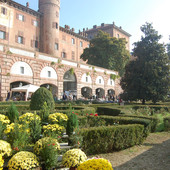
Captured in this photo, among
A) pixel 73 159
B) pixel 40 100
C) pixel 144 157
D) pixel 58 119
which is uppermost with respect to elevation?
pixel 40 100

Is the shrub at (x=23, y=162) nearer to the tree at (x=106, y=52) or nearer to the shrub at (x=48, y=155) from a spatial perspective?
the shrub at (x=48, y=155)

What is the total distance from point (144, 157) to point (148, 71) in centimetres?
1575

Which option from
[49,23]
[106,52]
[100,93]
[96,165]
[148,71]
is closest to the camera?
[96,165]

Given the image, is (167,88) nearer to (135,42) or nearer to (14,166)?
(135,42)

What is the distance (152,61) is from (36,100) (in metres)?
15.3

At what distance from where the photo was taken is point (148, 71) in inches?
780

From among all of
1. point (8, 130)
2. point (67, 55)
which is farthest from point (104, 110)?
point (67, 55)

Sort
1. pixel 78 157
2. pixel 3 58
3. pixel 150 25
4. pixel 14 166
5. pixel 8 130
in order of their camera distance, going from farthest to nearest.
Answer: pixel 150 25 < pixel 3 58 < pixel 8 130 < pixel 78 157 < pixel 14 166

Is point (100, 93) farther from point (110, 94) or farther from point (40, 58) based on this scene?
point (40, 58)

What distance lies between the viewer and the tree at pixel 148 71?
64.8ft

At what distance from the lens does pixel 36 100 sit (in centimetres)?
971

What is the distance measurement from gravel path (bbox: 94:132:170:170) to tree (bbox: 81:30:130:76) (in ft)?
107

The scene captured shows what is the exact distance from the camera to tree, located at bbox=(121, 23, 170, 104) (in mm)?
19766

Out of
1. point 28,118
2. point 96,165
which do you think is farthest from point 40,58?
point 96,165
